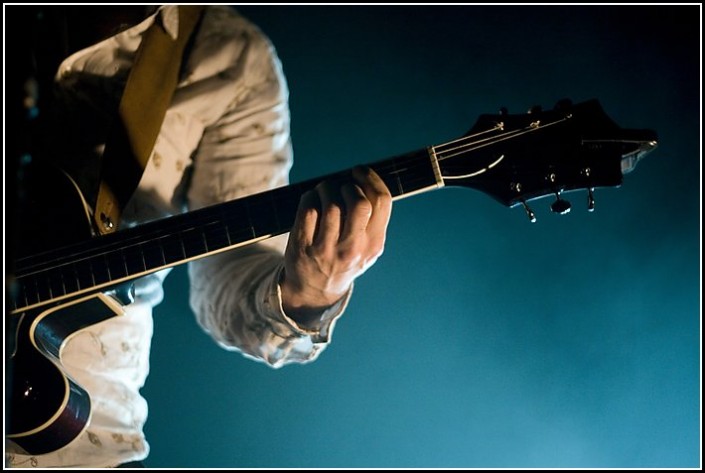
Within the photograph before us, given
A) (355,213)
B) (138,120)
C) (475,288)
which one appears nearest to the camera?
(355,213)

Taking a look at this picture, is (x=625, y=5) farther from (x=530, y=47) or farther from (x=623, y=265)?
(x=623, y=265)

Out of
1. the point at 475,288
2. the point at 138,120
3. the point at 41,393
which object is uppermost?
the point at 138,120

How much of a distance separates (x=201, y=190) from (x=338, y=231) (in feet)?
0.84

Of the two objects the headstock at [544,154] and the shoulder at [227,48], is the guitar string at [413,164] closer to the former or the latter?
the headstock at [544,154]

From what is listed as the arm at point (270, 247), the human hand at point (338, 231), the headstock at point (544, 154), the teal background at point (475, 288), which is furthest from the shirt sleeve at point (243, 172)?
the teal background at point (475, 288)

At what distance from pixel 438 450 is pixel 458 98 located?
743 mm

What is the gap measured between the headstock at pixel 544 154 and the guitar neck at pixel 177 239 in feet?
0.14

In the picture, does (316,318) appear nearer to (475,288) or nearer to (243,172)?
(243,172)

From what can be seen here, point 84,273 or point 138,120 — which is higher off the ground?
point 138,120

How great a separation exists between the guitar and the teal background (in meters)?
0.62

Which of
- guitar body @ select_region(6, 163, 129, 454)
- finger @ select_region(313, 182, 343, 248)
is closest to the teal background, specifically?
guitar body @ select_region(6, 163, 129, 454)

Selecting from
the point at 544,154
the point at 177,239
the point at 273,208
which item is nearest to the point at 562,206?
the point at 544,154

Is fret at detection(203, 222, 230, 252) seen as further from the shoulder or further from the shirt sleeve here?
the shoulder

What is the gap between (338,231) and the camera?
671 millimetres
